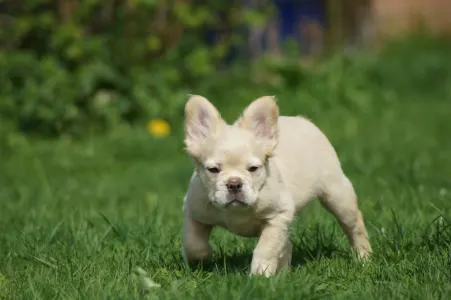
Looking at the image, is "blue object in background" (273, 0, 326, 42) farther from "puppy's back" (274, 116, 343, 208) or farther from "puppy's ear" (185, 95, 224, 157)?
"puppy's ear" (185, 95, 224, 157)

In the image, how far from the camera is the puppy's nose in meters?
3.82

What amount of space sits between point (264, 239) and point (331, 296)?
1.82 feet

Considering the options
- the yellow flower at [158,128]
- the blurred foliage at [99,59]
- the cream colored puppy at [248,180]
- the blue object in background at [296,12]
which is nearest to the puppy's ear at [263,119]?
the cream colored puppy at [248,180]

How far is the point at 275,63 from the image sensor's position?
33.7 ft

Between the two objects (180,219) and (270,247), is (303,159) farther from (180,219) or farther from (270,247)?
(180,219)

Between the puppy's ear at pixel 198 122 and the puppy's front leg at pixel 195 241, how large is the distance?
0.33 metres

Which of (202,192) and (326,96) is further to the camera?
(326,96)

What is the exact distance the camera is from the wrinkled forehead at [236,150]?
3910 millimetres

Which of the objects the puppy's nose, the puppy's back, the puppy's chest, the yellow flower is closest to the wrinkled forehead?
the puppy's nose

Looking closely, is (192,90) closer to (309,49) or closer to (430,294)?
(309,49)

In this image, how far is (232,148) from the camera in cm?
392

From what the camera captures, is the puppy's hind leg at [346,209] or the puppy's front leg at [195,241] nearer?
the puppy's front leg at [195,241]

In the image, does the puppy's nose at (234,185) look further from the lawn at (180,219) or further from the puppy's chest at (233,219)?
the lawn at (180,219)

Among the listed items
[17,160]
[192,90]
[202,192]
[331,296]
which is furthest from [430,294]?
[192,90]
